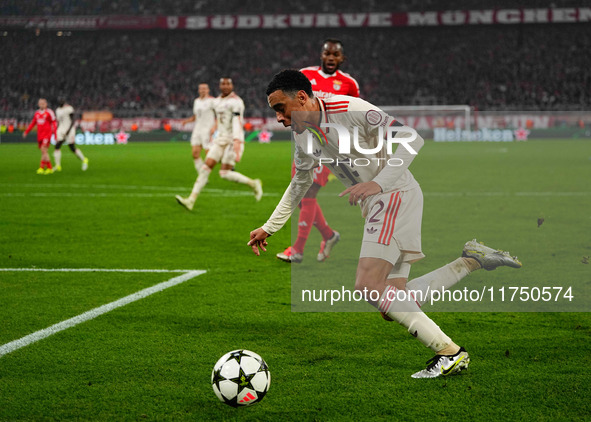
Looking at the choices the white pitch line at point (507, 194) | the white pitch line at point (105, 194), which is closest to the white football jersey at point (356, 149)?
the white pitch line at point (507, 194)

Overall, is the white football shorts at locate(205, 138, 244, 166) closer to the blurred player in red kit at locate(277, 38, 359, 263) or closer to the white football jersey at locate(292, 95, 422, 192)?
the blurred player in red kit at locate(277, 38, 359, 263)

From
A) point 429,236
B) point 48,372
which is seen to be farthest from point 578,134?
point 48,372

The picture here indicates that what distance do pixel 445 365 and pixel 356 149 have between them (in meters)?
1.30

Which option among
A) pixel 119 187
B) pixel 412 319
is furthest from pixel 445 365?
pixel 119 187

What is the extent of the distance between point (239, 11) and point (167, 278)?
44276 millimetres

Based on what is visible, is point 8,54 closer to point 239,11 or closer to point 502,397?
point 239,11

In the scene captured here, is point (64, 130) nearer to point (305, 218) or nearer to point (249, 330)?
point (305, 218)

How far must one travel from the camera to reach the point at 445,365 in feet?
13.6

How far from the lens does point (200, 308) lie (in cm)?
593

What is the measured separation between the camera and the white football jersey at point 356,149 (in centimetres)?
406

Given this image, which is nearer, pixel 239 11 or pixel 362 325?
pixel 362 325

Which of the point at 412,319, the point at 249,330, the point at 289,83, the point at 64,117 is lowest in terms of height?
the point at 249,330

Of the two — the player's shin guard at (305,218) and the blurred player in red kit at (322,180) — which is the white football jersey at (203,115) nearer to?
the blurred player in red kit at (322,180)

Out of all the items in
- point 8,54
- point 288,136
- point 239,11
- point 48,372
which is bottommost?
point 48,372
